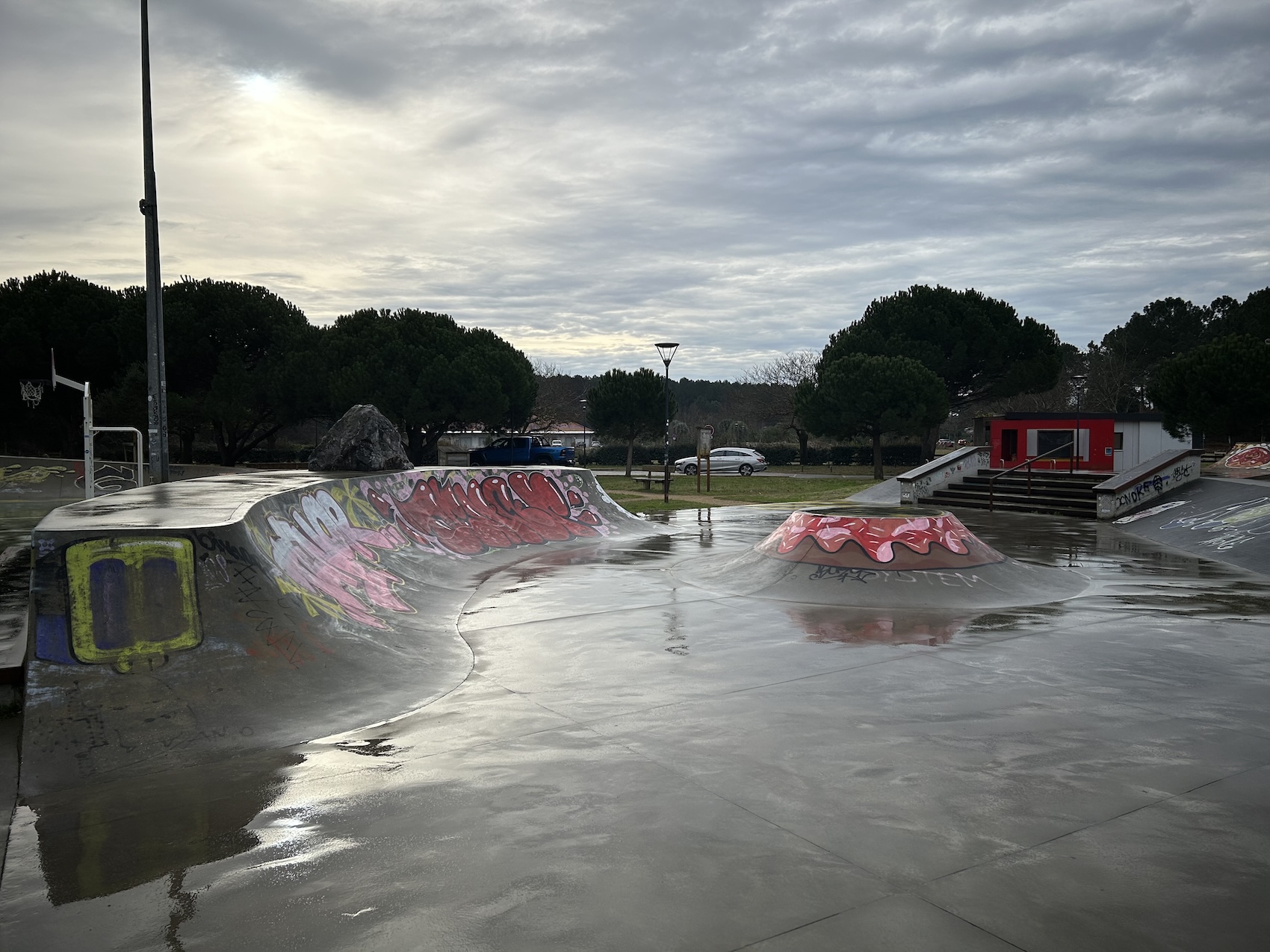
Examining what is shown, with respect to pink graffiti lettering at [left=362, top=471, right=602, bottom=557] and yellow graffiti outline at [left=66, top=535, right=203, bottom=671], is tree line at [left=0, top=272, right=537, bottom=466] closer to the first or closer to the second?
pink graffiti lettering at [left=362, top=471, right=602, bottom=557]

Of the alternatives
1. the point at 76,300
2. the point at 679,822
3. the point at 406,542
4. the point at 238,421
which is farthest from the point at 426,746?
the point at 76,300

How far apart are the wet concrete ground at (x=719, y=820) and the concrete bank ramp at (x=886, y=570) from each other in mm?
2459

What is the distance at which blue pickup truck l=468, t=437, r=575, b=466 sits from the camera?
3928 centimetres

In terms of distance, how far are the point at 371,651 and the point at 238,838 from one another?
2.90 meters

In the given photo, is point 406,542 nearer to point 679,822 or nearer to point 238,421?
point 679,822

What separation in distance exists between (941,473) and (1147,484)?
5853 mm

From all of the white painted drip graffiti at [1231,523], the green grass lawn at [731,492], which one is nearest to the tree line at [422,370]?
the green grass lawn at [731,492]

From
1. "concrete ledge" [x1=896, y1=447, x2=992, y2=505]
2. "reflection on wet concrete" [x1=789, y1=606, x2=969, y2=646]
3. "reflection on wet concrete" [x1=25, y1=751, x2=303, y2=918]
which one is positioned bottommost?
"reflection on wet concrete" [x1=789, y1=606, x2=969, y2=646]

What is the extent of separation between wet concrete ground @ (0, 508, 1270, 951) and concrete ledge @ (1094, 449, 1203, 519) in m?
13.6

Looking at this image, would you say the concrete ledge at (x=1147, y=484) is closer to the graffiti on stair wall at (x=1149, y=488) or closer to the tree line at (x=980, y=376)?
the graffiti on stair wall at (x=1149, y=488)

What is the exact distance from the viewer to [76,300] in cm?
3816

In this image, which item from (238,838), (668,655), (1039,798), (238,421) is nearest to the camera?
(238,838)

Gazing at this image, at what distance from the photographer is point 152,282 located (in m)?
11.3

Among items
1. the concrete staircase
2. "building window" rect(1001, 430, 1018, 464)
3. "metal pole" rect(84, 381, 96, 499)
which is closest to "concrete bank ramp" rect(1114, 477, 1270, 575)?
the concrete staircase
